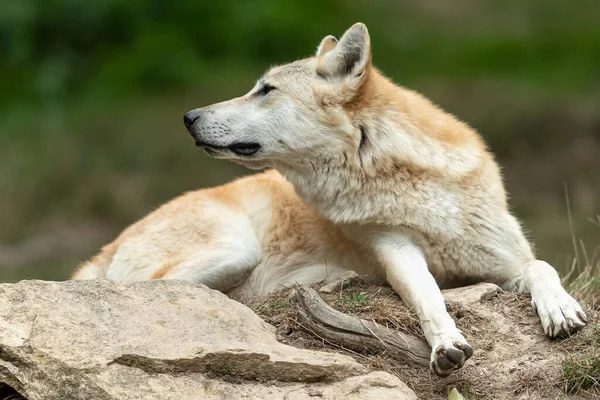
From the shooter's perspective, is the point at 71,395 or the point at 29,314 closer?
the point at 71,395

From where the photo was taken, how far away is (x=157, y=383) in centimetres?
519

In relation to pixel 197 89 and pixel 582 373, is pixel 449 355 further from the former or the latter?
pixel 197 89

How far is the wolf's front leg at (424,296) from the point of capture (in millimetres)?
5590

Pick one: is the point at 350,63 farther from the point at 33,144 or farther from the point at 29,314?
the point at 33,144

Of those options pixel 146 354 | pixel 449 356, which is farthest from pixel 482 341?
pixel 146 354

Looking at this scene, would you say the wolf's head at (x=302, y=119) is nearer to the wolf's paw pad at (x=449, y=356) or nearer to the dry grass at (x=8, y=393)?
the wolf's paw pad at (x=449, y=356)

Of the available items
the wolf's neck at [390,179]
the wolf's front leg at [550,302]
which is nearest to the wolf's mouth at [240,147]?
the wolf's neck at [390,179]

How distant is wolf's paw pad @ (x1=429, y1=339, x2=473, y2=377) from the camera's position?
5.54m

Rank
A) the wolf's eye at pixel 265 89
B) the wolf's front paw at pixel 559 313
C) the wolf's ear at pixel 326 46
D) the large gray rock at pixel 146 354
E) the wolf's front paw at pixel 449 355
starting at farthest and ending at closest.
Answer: the wolf's ear at pixel 326 46 < the wolf's eye at pixel 265 89 < the wolf's front paw at pixel 559 313 < the wolf's front paw at pixel 449 355 < the large gray rock at pixel 146 354

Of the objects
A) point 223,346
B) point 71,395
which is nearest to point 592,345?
point 223,346

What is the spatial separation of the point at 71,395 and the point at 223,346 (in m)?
0.83

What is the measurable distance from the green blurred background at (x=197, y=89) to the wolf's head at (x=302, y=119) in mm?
7789

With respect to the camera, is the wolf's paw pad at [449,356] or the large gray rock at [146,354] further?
Result: the wolf's paw pad at [449,356]

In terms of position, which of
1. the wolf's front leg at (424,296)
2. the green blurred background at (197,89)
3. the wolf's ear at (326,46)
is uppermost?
the wolf's ear at (326,46)
